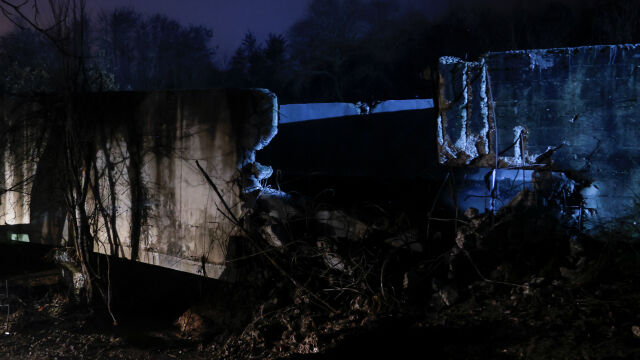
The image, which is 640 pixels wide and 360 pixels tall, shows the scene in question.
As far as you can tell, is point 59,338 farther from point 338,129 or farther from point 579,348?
point 338,129

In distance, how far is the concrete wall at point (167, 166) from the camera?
553cm

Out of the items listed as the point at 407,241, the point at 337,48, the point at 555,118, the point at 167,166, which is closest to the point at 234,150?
the point at 167,166

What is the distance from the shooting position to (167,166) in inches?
232

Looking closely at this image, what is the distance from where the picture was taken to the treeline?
16.5 metres

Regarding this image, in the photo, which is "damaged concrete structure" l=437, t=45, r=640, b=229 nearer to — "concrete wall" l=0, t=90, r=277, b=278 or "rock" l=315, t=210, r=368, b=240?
"rock" l=315, t=210, r=368, b=240

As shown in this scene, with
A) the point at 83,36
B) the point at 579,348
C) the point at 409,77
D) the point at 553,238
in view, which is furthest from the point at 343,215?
the point at 409,77

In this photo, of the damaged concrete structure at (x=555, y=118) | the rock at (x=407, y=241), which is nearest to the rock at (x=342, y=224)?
the rock at (x=407, y=241)

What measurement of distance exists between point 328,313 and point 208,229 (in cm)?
191

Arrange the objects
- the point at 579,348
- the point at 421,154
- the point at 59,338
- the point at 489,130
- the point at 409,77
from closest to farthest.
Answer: the point at 579,348
the point at 489,130
the point at 59,338
the point at 421,154
the point at 409,77

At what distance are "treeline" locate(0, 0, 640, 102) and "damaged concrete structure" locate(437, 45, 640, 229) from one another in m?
9.65

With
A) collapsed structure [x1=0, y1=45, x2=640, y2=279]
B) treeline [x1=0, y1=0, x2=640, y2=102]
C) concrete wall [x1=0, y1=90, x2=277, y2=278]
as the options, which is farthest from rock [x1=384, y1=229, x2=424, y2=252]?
treeline [x1=0, y1=0, x2=640, y2=102]

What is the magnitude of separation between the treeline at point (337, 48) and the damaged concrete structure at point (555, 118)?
31.7ft

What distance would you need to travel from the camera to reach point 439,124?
503cm

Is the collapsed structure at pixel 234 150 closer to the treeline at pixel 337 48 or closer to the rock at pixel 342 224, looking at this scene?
the rock at pixel 342 224
